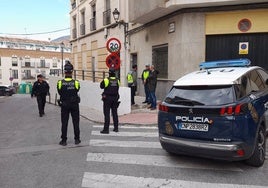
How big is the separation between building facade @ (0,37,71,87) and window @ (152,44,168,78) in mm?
50344

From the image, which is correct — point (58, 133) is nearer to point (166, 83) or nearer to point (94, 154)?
point (94, 154)

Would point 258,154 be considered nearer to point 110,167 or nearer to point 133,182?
point 133,182

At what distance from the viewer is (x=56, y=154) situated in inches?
245

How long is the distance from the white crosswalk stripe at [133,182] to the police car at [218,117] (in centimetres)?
55

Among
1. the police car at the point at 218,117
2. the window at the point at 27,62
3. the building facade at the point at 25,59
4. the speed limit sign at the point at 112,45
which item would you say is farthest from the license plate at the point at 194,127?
the window at the point at 27,62

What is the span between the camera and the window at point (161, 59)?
1433 centimetres

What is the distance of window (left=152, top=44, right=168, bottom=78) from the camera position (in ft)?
47.0

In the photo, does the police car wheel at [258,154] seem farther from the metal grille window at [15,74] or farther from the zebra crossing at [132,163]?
the metal grille window at [15,74]

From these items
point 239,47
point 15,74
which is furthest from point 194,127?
point 15,74

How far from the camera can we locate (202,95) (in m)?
5.08

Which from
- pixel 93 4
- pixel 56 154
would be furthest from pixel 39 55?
pixel 56 154

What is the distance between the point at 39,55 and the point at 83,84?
6191 centimetres

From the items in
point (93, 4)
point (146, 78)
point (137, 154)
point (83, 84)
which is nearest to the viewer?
point (137, 154)

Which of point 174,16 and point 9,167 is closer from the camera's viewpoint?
point 9,167
